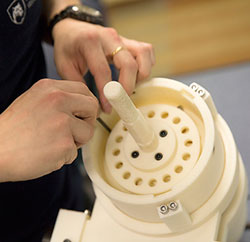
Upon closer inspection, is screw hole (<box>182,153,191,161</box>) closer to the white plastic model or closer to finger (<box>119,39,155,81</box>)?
the white plastic model

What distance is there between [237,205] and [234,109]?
1.04 ft

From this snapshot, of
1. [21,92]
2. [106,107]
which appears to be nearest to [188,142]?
[106,107]

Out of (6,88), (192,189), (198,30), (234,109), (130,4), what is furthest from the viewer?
(130,4)

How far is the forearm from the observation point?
68 cm

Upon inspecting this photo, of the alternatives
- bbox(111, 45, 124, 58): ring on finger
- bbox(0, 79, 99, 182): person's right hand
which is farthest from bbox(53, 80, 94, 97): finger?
bbox(111, 45, 124, 58): ring on finger

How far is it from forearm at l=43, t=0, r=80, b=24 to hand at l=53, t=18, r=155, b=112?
48mm

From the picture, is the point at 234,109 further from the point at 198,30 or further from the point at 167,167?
the point at 198,30

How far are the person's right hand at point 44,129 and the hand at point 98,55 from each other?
0.06m

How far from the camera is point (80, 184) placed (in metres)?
0.83

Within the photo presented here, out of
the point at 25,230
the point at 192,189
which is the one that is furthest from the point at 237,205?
the point at 25,230

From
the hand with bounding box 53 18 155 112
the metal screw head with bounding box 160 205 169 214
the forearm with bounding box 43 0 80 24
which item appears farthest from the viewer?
the forearm with bounding box 43 0 80 24

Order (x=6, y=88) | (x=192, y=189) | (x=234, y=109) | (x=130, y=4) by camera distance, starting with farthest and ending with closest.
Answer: (x=130, y=4) < (x=234, y=109) < (x=6, y=88) < (x=192, y=189)

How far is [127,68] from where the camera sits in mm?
523

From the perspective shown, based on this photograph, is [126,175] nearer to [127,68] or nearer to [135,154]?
[135,154]
